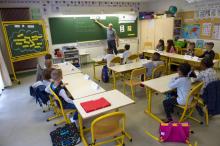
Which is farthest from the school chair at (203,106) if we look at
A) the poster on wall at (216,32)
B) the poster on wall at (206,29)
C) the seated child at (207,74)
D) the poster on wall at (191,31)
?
the poster on wall at (191,31)

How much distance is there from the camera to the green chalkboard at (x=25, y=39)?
4.95m

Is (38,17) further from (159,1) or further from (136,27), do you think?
(159,1)

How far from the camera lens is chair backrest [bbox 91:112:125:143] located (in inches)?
69.6

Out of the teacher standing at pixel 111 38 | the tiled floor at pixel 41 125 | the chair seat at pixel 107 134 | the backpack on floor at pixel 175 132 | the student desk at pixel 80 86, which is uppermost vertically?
the teacher standing at pixel 111 38

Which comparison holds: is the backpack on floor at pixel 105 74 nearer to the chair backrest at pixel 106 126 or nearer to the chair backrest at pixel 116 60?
the chair backrest at pixel 116 60

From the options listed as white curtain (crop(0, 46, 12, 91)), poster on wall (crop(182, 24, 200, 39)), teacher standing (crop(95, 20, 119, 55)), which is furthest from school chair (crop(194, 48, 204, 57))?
white curtain (crop(0, 46, 12, 91))

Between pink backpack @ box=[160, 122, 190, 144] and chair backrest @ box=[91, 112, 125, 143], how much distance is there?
2.49ft

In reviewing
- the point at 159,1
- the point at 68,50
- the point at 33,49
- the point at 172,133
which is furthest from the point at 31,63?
the point at 159,1

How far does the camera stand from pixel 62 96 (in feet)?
8.07

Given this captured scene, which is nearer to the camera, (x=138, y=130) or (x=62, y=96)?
(x=62, y=96)

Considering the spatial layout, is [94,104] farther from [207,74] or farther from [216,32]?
[216,32]

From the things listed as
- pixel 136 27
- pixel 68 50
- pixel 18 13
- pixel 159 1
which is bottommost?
pixel 68 50

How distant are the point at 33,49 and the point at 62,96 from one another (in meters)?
3.76

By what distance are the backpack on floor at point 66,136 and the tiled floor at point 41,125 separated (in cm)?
12
